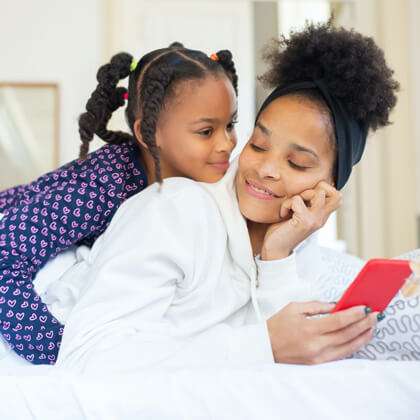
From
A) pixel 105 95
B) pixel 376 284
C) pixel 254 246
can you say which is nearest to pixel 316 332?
pixel 376 284

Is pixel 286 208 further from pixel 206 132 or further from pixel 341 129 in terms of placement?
pixel 206 132

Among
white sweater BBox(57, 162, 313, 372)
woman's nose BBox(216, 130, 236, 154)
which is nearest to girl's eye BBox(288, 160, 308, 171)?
white sweater BBox(57, 162, 313, 372)

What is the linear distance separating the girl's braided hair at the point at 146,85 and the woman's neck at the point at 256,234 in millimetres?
275

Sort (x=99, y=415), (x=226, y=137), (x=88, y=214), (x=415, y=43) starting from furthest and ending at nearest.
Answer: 1. (x=415, y=43)
2. (x=226, y=137)
3. (x=88, y=214)
4. (x=99, y=415)

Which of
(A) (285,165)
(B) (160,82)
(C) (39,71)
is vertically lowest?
(A) (285,165)

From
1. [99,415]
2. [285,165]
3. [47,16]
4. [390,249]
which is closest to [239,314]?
[285,165]

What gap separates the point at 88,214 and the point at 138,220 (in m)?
0.28

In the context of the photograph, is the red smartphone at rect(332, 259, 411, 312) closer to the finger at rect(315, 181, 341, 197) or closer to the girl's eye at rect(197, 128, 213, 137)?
the finger at rect(315, 181, 341, 197)

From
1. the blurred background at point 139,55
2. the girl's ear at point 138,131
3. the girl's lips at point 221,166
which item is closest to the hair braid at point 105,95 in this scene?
the girl's ear at point 138,131

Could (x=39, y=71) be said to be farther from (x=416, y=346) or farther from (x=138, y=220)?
(x=416, y=346)

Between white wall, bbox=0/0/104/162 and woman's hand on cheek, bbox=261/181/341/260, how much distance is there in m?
2.97

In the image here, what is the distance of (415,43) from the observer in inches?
153

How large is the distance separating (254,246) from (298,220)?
0.19 metres

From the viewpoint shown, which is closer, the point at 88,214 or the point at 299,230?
the point at 299,230
